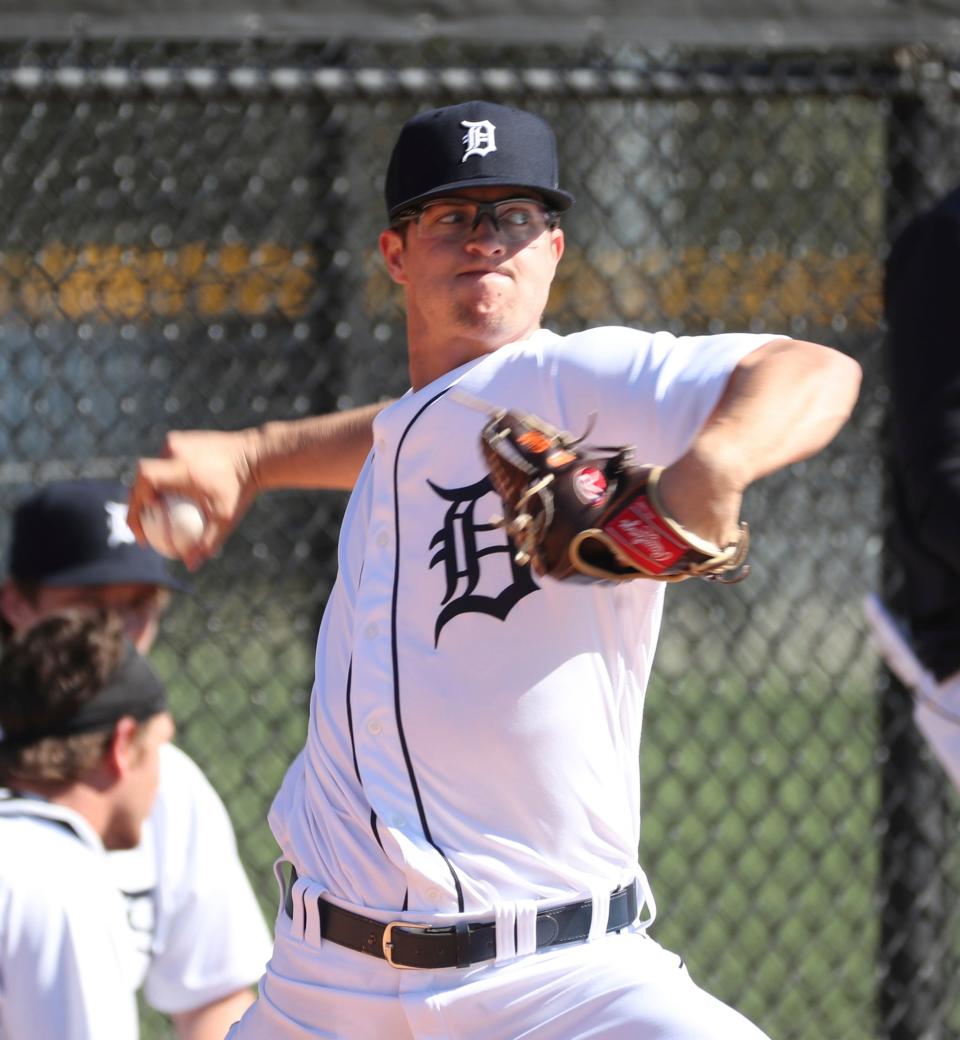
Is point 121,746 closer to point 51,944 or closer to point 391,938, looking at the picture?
point 51,944

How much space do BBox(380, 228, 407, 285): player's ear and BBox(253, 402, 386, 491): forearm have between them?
25cm

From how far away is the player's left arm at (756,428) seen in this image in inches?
59.2

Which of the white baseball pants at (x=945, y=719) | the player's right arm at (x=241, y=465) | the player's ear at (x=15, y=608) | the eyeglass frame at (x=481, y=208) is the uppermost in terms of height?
the eyeglass frame at (x=481, y=208)

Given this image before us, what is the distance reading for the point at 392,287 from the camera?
4.81m

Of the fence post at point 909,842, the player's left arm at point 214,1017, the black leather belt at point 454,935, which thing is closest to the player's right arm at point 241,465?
the black leather belt at point 454,935

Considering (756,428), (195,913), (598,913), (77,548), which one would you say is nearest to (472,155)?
(756,428)

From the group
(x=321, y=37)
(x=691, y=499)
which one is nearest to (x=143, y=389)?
(x=321, y=37)

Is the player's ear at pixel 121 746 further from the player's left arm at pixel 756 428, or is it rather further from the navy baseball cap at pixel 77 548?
the player's left arm at pixel 756 428

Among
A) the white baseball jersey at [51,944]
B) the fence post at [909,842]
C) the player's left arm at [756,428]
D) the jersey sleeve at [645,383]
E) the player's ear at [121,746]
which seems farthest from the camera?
the fence post at [909,842]

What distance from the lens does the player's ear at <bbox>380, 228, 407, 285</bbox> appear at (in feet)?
7.49

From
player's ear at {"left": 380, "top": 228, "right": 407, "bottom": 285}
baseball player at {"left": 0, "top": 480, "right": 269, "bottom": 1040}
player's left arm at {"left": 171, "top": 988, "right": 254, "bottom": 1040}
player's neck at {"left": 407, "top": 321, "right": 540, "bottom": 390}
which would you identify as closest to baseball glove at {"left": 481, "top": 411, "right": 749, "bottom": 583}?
player's neck at {"left": 407, "top": 321, "right": 540, "bottom": 390}

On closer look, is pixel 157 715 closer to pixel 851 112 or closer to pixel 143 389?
pixel 143 389

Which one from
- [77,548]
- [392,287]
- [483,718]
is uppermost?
[392,287]

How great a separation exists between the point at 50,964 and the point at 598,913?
87 cm
